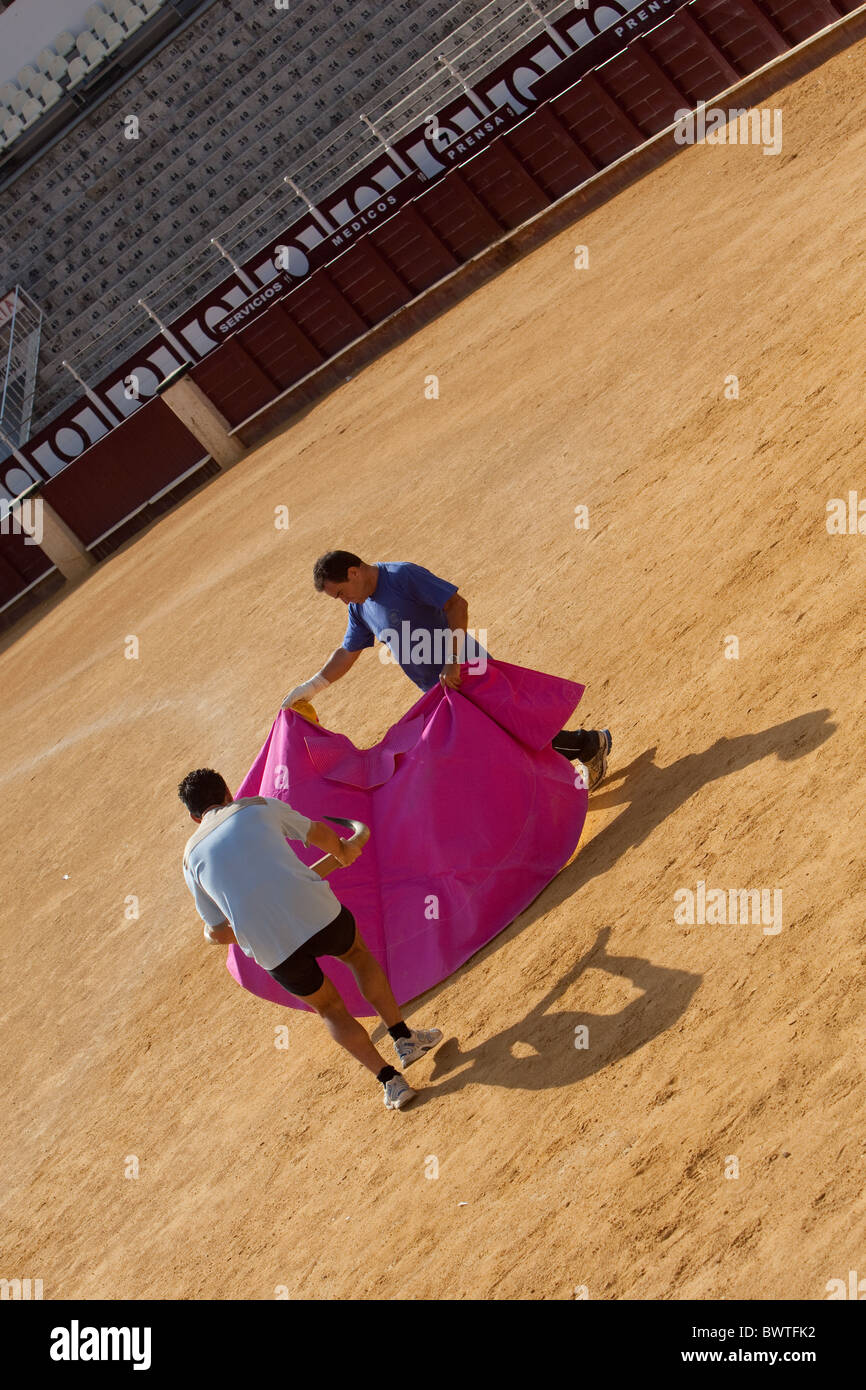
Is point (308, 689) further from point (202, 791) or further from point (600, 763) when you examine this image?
point (202, 791)

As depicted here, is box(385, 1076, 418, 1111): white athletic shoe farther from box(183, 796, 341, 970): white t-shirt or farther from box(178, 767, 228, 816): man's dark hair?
box(178, 767, 228, 816): man's dark hair

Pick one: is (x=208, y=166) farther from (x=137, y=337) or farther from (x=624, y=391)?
(x=624, y=391)

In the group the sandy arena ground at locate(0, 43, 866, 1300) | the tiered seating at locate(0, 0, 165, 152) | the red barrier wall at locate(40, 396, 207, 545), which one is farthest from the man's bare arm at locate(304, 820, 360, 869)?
the tiered seating at locate(0, 0, 165, 152)

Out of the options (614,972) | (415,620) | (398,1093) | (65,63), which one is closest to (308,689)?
(415,620)

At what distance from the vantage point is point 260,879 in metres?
4.95

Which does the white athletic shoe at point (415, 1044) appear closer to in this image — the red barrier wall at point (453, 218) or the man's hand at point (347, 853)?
the man's hand at point (347, 853)

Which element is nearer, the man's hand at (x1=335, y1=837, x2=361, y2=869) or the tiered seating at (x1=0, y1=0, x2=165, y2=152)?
the man's hand at (x1=335, y1=837, x2=361, y2=869)

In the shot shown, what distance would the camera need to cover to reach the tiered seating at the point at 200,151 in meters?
20.6

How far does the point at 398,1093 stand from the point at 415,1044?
22 centimetres

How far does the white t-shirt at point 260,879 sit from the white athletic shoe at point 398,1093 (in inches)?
26.8

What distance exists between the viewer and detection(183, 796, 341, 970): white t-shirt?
494cm

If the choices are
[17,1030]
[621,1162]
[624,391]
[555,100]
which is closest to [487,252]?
[555,100]

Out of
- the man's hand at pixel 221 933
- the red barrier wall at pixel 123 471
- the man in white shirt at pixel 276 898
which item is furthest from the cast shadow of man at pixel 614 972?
the red barrier wall at pixel 123 471

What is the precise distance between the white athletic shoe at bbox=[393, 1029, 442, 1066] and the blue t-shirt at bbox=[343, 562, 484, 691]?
5.26ft
